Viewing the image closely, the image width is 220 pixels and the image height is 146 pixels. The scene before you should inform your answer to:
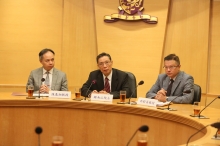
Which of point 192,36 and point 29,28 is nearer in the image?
point 192,36

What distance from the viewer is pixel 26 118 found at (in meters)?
4.12

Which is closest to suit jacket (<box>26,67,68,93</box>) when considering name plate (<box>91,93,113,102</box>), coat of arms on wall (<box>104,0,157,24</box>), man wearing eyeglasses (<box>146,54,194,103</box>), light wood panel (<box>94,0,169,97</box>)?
name plate (<box>91,93,113,102</box>)

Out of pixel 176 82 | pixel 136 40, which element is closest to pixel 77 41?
pixel 136 40


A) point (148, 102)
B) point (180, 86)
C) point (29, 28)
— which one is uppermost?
point (29, 28)

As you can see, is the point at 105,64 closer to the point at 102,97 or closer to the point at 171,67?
the point at 102,97

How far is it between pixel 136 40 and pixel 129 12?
1.54ft

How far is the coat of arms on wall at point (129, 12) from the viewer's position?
6312 mm

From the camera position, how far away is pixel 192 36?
6.10 meters

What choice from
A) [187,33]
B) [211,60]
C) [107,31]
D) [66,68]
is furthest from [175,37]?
[66,68]

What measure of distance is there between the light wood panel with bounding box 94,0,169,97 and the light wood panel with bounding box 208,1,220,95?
2.43ft

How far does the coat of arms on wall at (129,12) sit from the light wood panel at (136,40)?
0.25 ft

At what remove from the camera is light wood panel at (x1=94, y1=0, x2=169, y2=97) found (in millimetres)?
6254

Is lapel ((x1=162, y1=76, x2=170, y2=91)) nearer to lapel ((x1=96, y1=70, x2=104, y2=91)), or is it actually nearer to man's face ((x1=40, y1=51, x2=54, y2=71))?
lapel ((x1=96, y1=70, x2=104, y2=91))

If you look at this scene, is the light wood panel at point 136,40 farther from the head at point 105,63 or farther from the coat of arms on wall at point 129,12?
the head at point 105,63
